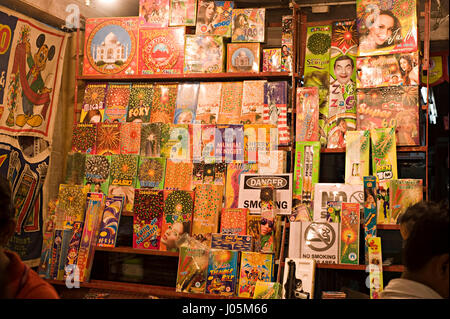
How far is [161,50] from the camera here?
13.6 ft

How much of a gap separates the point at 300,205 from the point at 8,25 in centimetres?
259

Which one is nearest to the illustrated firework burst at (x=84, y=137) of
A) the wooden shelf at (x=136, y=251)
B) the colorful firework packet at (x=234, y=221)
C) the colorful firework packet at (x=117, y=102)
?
the colorful firework packet at (x=117, y=102)

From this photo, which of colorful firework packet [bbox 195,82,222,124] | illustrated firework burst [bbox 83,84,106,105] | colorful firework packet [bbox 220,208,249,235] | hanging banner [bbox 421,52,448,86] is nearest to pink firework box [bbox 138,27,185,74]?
colorful firework packet [bbox 195,82,222,124]

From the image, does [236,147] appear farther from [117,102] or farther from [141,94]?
[117,102]

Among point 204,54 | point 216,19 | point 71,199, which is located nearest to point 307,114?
point 204,54

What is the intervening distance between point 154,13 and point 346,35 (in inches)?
62.2

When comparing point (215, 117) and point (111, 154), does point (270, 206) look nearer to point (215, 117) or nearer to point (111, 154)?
point (215, 117)

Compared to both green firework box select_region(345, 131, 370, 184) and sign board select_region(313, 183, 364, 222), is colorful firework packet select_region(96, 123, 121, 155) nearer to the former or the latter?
sign board select_region(313, 183, 364, 222)

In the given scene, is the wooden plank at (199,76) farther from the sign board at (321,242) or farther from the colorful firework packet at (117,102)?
the sign board at (321,242)

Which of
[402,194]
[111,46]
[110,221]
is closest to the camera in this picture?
[402,194]

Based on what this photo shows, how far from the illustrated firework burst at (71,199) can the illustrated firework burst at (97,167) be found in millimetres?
144

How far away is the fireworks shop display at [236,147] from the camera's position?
11.5 feet

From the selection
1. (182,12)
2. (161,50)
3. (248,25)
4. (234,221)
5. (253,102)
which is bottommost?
(234,221)
